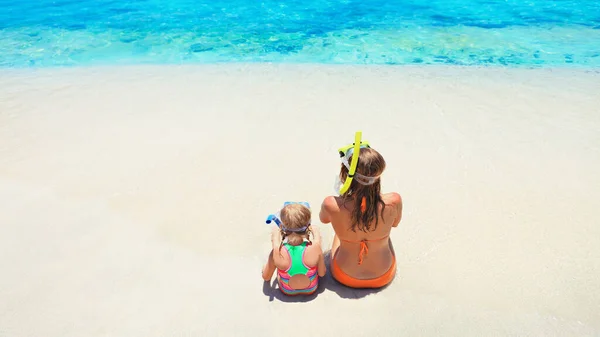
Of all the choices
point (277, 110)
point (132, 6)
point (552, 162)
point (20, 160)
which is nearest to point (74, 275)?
point (20, 160)

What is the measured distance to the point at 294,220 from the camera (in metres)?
2.38

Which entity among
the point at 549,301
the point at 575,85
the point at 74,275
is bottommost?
the point at 74,275

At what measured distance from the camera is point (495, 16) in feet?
30.8

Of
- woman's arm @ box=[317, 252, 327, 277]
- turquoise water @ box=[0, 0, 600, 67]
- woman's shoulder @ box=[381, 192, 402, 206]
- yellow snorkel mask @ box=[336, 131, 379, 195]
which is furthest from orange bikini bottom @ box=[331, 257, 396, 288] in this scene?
turquoise water @ box=[0, 0, 600, 67]

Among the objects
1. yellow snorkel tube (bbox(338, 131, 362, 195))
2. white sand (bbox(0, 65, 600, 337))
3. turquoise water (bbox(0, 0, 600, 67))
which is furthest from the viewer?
turquoise water (bbox(0, 0, 600, 67))

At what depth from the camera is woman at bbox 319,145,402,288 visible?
2.18m

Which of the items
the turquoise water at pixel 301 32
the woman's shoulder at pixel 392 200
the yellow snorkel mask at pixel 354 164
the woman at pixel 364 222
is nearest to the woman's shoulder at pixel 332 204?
the woman at pixel 364 222

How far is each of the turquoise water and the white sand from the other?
1479 millimetres

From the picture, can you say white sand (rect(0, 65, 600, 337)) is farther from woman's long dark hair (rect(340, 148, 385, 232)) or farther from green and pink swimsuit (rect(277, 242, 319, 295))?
woman's long dark hair (rect(340, 148, 385, 232))

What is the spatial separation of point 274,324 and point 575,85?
550 cm

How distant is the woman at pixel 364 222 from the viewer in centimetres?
218

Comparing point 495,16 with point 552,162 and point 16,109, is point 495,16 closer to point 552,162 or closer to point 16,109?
point 552,162

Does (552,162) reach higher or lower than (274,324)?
higher

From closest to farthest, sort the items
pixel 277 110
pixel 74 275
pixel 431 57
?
1. pixel 74 275
2. pixel 277 110
3. pixel 431 57
